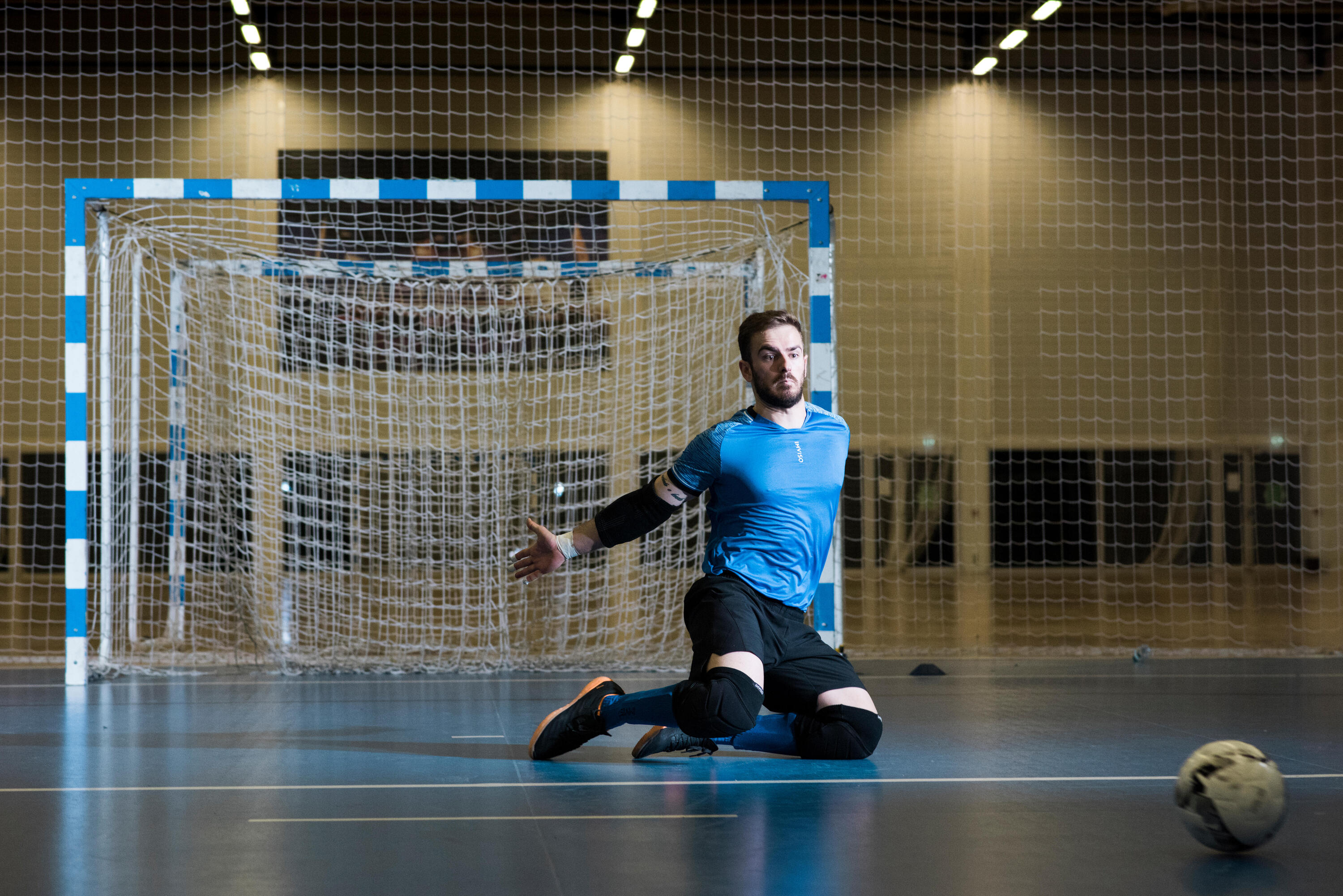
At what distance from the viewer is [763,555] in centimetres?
332

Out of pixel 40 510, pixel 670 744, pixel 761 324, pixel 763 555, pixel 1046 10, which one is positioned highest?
pixel 1046 10

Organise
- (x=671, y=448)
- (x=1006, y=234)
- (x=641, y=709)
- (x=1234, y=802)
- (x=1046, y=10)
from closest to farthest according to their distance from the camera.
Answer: (x=1234, y=802)
(x=641, y=709)
(x=671, y=448)
(x=1046, y=10)
(x=1006, y=234)

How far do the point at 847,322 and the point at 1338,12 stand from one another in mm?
5243

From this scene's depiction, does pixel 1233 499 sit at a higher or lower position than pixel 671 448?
lower

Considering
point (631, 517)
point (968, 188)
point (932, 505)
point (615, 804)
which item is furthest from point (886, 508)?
point (615, 804)

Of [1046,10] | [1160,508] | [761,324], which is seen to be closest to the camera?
[761,324]

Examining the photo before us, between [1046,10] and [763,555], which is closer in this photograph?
[763,555]

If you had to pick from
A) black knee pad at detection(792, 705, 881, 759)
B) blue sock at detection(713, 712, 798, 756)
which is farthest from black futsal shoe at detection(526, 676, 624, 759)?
black knee pad at detection(792, 705, 881, 759)

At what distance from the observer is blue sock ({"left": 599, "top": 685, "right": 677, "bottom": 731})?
10.3 ft

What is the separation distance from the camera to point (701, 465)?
3.35 metres

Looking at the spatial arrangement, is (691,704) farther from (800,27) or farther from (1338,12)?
(1338,12)

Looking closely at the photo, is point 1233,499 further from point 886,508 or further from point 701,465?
point 701,465

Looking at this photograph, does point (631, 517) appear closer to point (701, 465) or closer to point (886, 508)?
point (701, 465)

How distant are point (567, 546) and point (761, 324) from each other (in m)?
0.82
